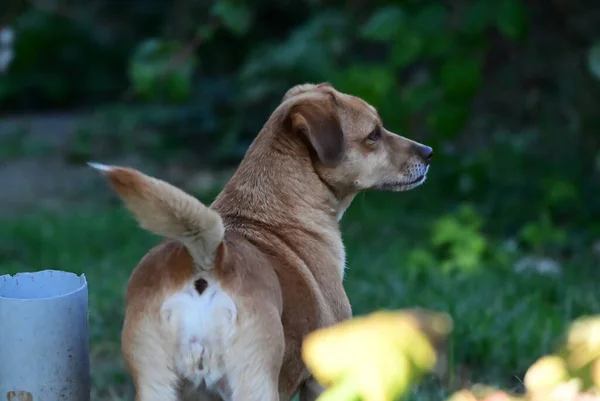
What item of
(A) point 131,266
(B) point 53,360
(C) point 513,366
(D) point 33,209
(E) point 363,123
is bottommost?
(D) point 33,209

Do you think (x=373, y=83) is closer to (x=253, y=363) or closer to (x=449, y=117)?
(x=449, y=117)

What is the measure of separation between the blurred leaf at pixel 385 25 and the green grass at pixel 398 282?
1.42 m

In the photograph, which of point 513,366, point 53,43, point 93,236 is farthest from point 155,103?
point 513,366

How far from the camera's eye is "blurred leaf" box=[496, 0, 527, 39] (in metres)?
5.37

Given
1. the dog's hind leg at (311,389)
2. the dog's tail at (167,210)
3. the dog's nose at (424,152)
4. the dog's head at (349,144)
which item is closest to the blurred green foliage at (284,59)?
the dog's nose at (424,152)

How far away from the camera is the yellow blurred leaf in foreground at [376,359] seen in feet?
5.76

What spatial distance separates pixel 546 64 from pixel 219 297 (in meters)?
5.17

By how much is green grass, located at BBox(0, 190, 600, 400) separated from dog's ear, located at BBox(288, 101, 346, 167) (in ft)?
3.47

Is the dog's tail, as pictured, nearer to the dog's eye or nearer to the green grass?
the dog's eye

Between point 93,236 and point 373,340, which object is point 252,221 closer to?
point 373,340

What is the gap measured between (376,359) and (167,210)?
79 centimetres

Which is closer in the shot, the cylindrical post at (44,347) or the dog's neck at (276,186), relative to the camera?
the cylindrical post at (44,347)

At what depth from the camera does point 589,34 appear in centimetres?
659

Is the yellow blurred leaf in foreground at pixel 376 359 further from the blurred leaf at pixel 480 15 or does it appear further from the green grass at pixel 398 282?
the blurred leaf at pixel 480 15
